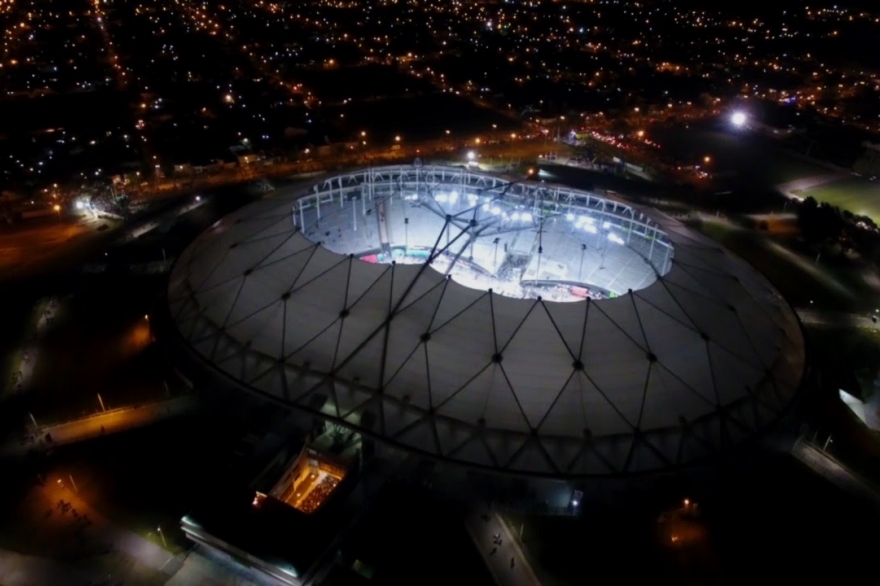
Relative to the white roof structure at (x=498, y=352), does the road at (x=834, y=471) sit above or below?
below

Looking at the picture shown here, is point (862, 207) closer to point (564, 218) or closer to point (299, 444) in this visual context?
point (564, 218)

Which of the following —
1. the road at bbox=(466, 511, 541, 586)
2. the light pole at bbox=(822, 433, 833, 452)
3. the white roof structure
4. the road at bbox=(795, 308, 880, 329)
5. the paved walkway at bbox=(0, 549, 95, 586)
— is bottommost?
the paved walkway at bbox=(0, 549, 95, 586)

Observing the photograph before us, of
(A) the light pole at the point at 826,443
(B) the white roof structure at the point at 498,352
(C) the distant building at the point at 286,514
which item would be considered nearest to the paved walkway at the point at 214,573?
(C) the distant building at the point at 286,514

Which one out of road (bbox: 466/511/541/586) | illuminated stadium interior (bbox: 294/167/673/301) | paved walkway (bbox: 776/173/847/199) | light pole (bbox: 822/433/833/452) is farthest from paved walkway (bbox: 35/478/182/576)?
paved walkway (bbox: 776/173/847/199)

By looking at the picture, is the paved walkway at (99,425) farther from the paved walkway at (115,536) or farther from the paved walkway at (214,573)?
the paved walkway at (214,573)

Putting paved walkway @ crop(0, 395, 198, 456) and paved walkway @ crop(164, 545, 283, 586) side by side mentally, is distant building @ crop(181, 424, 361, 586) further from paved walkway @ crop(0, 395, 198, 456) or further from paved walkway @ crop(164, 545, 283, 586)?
paved walkway @ crop(0, 395, 198, 456)
